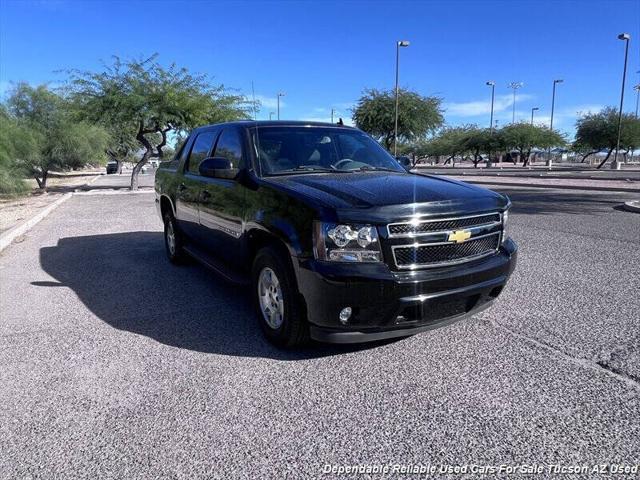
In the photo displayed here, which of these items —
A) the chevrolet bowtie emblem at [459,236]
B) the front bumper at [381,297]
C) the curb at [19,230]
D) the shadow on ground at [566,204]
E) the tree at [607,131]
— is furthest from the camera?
the tree at [607,131]

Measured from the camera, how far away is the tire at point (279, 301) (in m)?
3.46

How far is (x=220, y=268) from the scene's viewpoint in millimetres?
4754

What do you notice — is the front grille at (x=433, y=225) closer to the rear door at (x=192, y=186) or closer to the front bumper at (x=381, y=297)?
the front bumper at (x=381, y=297)

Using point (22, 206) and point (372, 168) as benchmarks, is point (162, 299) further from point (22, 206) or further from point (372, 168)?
point (22, 206)

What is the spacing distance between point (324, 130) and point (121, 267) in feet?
12.1

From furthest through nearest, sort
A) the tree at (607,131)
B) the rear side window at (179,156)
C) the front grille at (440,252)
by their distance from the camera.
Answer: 1. the tree at (607,131)
2. the rear side window at (179,156)
3. the front grille at (440,252)

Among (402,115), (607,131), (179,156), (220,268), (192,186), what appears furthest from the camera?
(607,131)

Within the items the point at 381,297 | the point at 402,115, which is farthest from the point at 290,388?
the point at 402,115

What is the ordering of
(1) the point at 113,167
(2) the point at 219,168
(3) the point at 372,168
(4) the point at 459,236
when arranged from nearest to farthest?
(4) the point at 459,236 → (2) the point at 219,168 → (3) the point at 372,168 → (1) the point at 113,167

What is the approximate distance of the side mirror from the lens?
4.23 meters

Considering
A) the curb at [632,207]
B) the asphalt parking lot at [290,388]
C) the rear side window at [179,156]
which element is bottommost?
the asphalt parking lot at [290,388]

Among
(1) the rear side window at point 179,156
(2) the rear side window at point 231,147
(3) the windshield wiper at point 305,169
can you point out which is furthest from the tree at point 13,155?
(3) the windshield wiper at point 305,169

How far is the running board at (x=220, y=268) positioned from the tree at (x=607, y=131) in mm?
55610

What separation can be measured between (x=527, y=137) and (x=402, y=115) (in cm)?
3054
